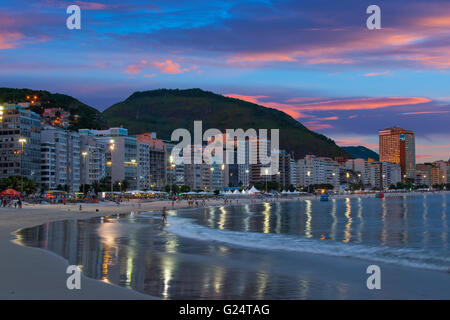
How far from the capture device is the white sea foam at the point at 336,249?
84.0 ft

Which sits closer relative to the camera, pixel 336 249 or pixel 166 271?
pixel 166 271

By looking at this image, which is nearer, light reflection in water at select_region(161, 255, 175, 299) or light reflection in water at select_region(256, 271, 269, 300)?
light reflection in water at select_region(161, 255, 175, 299)

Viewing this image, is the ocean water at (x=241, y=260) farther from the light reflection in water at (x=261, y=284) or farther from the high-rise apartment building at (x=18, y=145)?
the high-rise apartment building at (x=18, y=145)

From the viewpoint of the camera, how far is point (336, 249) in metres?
30.7

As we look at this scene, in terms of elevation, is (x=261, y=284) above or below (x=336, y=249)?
above

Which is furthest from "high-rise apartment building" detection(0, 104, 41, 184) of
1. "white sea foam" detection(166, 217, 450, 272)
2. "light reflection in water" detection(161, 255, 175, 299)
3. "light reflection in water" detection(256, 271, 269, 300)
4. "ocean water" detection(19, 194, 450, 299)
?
"light reflection in water" detection(256, 271, 269, 300)

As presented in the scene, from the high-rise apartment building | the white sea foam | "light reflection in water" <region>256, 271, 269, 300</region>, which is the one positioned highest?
the high-rise apartment building

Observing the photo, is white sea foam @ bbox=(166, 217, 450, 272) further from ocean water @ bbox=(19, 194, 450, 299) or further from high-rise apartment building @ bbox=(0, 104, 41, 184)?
high-rise apartment building @ bbox=(0, 104, 41, 184)

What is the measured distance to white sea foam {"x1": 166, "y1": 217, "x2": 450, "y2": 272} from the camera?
25594 millimetres

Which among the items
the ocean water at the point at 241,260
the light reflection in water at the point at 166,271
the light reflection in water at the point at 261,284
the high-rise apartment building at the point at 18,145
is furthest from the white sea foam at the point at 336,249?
the high-rise apartment building at the point at 18,145

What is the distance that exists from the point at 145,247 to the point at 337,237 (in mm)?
16410

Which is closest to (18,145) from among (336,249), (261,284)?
(336,249)

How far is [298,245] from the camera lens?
32.9m

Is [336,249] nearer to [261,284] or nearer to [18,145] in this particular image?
[261,284]
